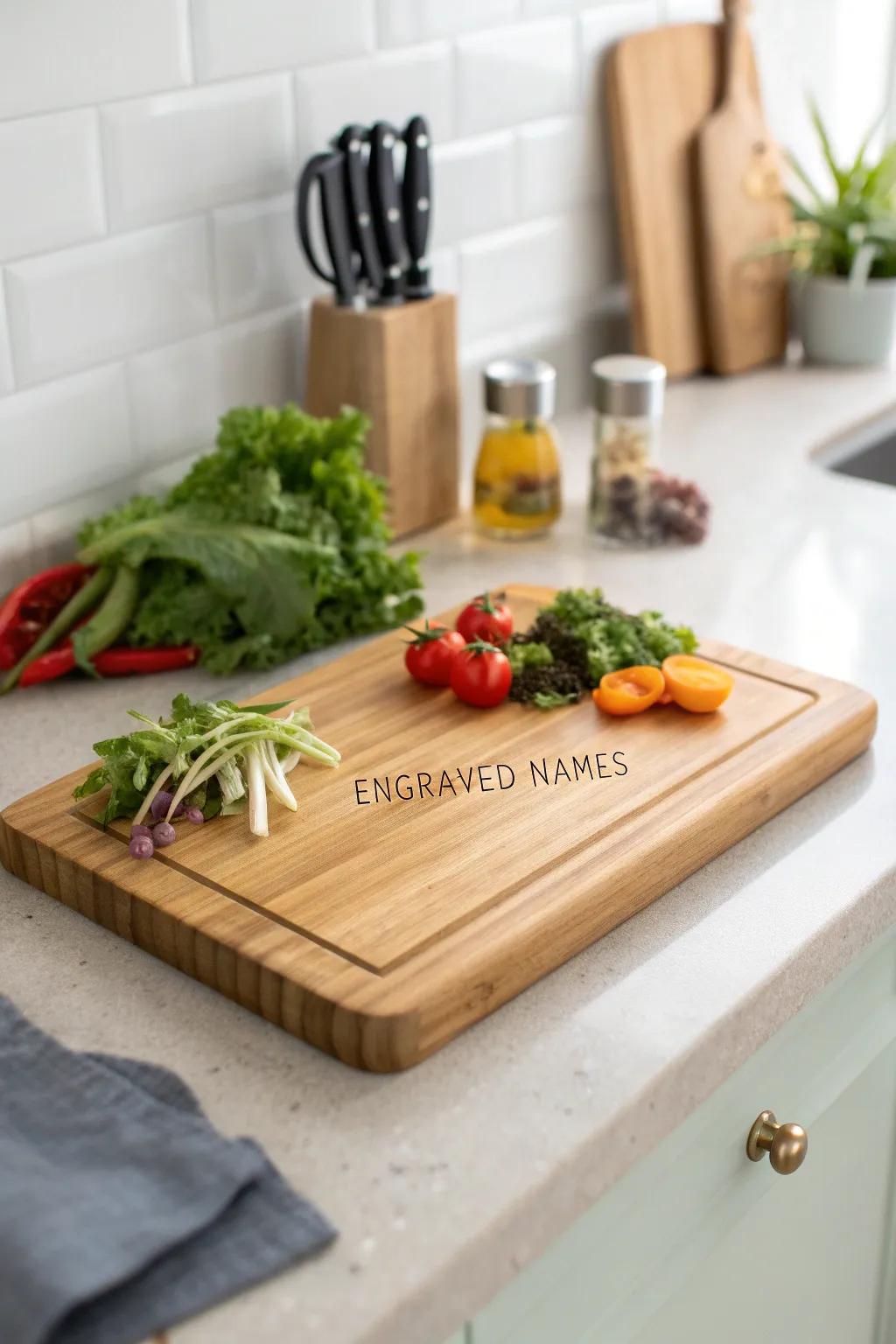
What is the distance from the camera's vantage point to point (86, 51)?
4.20 feet

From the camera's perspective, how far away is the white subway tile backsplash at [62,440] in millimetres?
1338

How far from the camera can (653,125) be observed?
1.90m

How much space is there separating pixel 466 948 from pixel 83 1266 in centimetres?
29

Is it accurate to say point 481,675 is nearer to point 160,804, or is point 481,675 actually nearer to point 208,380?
point 160,804

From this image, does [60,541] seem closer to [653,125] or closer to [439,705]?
[439,705]

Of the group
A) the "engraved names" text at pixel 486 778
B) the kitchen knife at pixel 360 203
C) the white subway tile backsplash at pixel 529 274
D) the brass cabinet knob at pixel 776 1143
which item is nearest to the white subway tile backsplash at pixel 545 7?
the white subway tile backsplash at pixel 529 274

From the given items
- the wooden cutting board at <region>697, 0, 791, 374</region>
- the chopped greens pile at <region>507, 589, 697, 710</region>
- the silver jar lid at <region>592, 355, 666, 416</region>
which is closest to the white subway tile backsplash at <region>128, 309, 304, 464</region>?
the silver jar lid at <region>592, 355, 666, 416</region>

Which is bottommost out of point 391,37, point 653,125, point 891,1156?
point 891,1156

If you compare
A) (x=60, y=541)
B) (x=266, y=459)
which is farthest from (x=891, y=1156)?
(x=60, y=541)

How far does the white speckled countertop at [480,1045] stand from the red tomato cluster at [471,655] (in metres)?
0.18

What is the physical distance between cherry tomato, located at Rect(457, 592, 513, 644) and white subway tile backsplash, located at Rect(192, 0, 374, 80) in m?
0.58

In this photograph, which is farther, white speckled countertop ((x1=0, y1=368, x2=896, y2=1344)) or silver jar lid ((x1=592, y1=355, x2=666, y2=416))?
silver jar lid ((x1=592, y1=355, x2=666, y2=416))

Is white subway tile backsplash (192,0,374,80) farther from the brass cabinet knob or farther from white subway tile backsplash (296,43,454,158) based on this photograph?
the brass cabinet knob

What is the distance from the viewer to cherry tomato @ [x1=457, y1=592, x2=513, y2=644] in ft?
4.12
